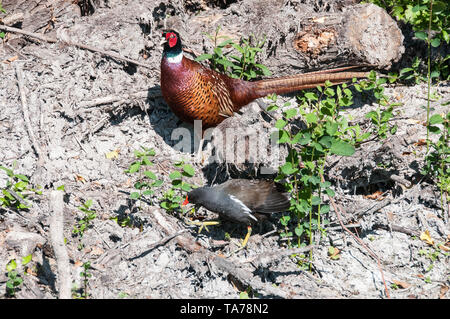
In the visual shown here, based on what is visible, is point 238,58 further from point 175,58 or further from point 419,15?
point 419,15

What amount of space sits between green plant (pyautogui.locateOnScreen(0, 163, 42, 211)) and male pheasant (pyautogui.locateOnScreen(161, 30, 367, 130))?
1536mm

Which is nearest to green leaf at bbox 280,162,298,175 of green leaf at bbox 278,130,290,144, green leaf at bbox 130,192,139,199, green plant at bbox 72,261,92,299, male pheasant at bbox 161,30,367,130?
green leaf at bbox 278,130,290,144

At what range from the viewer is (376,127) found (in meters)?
4.48

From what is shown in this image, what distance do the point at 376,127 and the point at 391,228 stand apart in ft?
3.63

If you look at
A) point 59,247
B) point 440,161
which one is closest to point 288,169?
point 440,161

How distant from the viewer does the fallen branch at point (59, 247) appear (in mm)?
2784

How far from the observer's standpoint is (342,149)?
10.7 feet

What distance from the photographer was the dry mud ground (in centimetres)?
342

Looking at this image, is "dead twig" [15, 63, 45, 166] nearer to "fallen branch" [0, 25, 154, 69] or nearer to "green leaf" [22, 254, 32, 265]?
"fallen branch" [0, 25, 154, 69]

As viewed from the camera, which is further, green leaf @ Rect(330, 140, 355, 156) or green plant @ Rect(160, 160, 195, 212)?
green plant @ Rect(160, 160, 195, 212)

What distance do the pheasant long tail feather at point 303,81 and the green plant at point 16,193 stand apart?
95.1 inches

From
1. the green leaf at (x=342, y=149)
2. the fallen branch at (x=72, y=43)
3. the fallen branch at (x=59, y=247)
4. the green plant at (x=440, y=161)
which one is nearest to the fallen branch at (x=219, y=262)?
the fallen branch at (x=59, y=247)

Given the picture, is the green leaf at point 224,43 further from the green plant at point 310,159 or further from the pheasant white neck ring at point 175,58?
the green plant at point 310,159

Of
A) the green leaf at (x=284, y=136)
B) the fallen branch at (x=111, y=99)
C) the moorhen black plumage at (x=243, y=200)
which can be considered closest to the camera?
the green leaf at (x=284, y=136)
